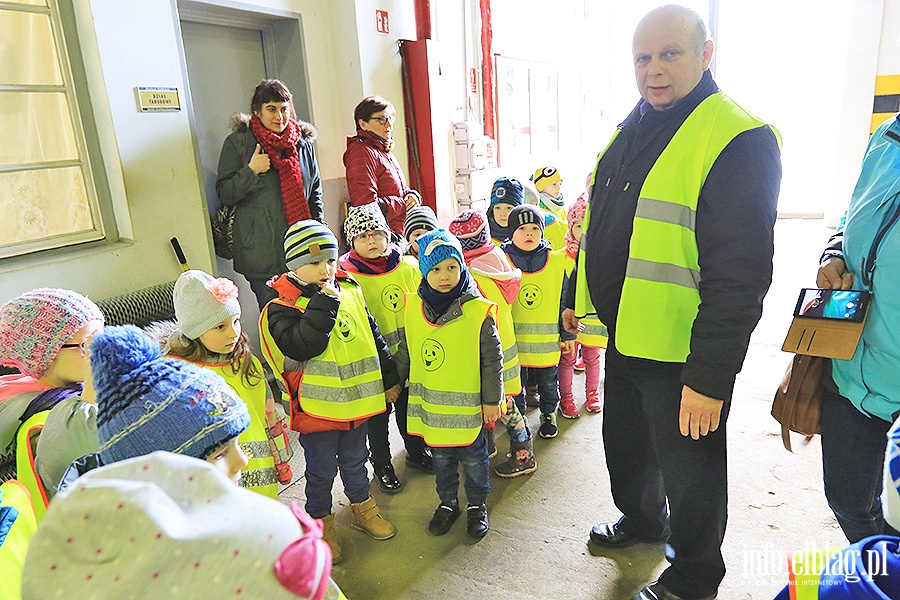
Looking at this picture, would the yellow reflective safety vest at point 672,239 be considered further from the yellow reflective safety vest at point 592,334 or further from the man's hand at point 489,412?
the yellow reflective safety vest at point 592,334

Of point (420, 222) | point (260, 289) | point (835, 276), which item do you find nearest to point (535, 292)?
point (420, 222)

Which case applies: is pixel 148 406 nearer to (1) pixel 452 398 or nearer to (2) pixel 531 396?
(1) pixel 452 398

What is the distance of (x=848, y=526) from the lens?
1.46 m

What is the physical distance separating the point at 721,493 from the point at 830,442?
30cm

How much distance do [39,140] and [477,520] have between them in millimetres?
2361

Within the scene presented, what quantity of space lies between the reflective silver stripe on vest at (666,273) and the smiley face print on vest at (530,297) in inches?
41.5

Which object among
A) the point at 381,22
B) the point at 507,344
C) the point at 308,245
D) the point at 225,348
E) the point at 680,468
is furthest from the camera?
the point at 381,22

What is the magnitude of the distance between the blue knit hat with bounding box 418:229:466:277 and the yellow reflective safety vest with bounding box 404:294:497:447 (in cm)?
15

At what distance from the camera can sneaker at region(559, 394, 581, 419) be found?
2.97m

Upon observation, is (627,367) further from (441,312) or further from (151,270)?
(151,270)

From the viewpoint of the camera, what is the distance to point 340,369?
1963 millimetres

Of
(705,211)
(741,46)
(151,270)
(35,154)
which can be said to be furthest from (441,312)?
(741,46)

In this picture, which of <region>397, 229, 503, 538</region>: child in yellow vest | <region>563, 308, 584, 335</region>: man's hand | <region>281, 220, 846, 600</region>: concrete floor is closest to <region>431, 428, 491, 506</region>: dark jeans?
<region>397, 229, 503, 538</region>: child in yellow vest

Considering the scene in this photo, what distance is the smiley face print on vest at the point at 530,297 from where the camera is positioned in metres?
2.55
